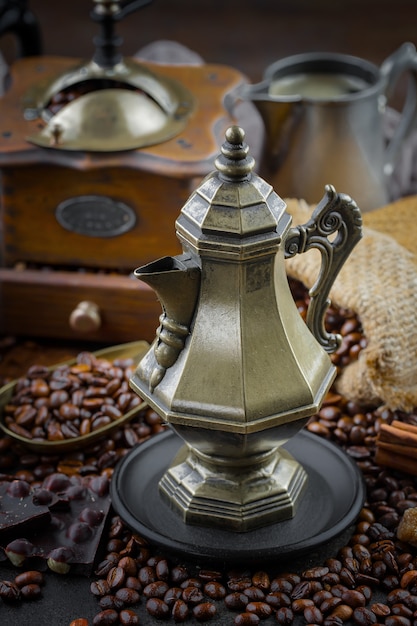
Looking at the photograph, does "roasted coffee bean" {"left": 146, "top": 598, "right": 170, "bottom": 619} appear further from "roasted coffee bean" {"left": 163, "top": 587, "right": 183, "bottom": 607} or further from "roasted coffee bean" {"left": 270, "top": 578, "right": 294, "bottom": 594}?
"roasted coffee bean" {"left": 270, "top": 578, "right": 294, "bottom": 594}

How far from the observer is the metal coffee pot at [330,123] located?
6.28ft

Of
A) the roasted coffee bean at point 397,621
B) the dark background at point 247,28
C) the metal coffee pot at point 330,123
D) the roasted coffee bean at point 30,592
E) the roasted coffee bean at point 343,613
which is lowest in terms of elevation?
the dark background at point 247,28

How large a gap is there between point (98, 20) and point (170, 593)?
3.57 ft

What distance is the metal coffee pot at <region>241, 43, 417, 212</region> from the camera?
191 centimetres

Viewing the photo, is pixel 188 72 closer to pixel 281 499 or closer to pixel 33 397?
pixel 33 397

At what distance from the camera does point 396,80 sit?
2004mm

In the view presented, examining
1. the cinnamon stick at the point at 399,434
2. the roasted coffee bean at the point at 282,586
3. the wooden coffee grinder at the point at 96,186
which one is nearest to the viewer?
the roasted coffee bean at the point at 282,586

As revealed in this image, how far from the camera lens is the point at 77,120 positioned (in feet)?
6.07

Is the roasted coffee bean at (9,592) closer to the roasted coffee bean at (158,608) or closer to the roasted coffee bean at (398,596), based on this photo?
the roasted coffee bean at (158,608)

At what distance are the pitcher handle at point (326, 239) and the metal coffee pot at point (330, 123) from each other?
2.17 ft

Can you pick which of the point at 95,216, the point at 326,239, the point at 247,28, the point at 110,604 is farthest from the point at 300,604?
the point at 247,28

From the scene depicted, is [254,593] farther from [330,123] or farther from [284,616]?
[330,123]

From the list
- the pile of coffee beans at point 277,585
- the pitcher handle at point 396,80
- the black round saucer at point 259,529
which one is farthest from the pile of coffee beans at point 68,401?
the pitcher handle at point 396,80

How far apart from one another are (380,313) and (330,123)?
497mm
